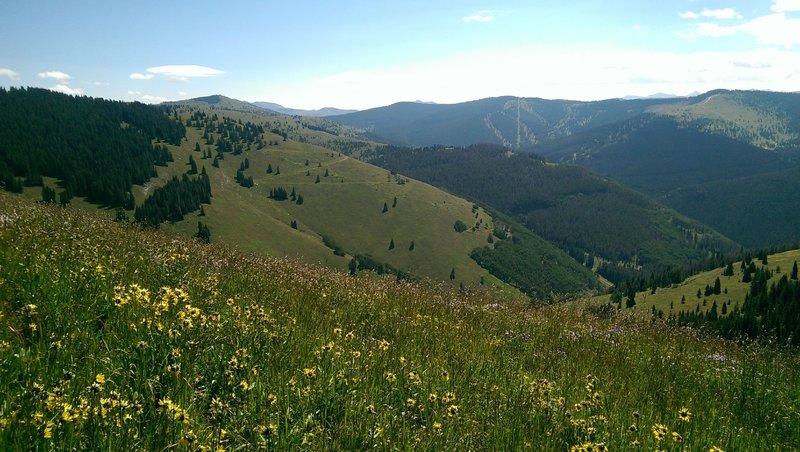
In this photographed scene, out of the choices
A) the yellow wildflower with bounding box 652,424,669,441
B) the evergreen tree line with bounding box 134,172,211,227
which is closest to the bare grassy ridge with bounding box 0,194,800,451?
the yellow wildflower with bounding box 652,424,669,441

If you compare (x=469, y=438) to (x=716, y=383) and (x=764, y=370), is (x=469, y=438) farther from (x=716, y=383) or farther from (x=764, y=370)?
(x=764, y=370)

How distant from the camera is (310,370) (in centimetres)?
499

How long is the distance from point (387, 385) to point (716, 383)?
6.99 metres

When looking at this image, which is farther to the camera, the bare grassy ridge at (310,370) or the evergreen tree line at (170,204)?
the evergreen tree line at (170,204)

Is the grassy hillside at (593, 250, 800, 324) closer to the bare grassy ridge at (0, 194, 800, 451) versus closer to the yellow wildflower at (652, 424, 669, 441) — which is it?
the bare grassy ridge at (0, 194, 800, 451)

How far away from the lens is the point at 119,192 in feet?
572

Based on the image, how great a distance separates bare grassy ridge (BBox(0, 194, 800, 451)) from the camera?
12.9 feet

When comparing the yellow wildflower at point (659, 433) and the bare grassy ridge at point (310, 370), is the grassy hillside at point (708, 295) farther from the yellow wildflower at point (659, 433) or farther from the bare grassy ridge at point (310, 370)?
the yellow wildflower at point (659, 433)

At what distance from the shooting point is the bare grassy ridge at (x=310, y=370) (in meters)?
3.92

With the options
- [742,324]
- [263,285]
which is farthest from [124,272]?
[742,324]

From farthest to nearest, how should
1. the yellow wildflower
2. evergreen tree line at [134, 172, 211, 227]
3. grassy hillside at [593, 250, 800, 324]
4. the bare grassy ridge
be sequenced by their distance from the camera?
evergreen tree line at [134, 172, 211, 227] < grassy hillside at [593, 250, 800, 324] < the yellow wildflower < the bare grassy ridge

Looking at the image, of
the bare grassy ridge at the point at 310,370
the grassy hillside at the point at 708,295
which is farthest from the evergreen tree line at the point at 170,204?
the bare grassy ridge at the point at 310,370

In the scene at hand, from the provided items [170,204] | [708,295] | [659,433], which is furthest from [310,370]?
[170,204]

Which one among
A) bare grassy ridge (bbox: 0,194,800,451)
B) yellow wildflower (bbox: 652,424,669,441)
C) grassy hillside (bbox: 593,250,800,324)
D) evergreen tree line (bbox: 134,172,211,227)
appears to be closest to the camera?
bare grassy ridge (bbox: 0,194,800,451)
